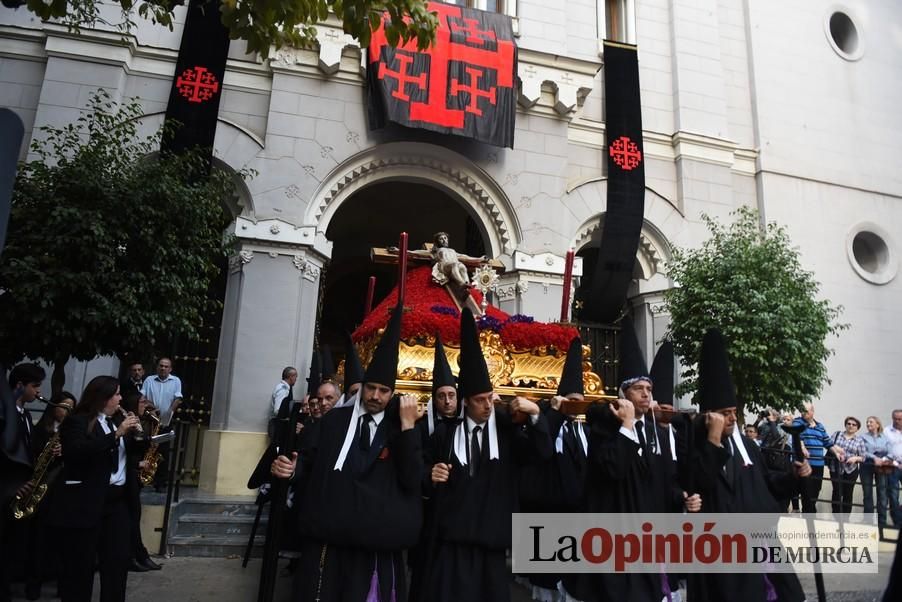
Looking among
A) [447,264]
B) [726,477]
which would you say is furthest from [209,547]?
[726,477]

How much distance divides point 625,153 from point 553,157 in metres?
1.67

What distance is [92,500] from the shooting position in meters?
4.22

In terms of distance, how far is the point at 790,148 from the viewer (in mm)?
14648

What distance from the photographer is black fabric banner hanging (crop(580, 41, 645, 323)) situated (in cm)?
1201

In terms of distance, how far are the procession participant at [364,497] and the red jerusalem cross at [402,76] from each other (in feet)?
27.5

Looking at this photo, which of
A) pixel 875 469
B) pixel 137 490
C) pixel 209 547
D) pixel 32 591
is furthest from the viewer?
pixel 875 469

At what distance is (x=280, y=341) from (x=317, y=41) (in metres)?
5.48

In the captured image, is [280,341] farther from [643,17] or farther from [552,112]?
[643,17]

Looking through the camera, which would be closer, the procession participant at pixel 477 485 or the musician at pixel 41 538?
the procession participant at pixel 477 485

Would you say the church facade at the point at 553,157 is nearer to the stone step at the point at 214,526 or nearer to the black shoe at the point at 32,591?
the stone step at the point at 214,526

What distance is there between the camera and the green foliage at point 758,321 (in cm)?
941

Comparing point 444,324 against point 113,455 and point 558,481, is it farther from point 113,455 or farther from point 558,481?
point 113,455

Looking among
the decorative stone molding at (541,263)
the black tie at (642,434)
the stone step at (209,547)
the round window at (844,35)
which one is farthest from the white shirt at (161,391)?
the round window at (844,35)

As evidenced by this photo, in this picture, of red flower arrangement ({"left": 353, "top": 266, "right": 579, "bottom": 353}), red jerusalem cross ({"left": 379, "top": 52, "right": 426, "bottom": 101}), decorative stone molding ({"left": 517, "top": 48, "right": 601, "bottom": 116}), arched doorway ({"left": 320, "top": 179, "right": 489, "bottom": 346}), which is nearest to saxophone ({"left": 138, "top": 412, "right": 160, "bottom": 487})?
red flower arrangement ({"left": 353, "top": 266, "right": 579, "bottom": 353})
